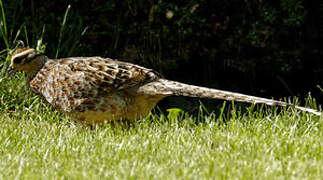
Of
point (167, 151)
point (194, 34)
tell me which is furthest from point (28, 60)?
point (194, 34)

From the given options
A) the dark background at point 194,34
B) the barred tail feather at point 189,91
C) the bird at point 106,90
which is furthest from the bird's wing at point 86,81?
the dark background at point 194,34

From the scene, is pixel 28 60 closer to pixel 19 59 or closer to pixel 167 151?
pixel 19 59

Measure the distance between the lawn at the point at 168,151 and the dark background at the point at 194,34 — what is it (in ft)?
6.12

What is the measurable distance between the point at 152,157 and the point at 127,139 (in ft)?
2.72

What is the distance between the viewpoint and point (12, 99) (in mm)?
6730

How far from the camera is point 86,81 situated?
5430 mm

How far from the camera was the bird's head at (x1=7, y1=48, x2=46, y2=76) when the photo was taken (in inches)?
228

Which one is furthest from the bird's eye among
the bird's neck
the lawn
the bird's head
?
the lawn

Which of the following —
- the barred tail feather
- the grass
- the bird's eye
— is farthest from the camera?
the bird's eye

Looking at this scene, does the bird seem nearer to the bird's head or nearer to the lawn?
the lawn

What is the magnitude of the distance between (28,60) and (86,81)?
36.1 inches

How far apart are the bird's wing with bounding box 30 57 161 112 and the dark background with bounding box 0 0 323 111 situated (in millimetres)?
1769

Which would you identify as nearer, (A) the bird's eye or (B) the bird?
(B) the bird

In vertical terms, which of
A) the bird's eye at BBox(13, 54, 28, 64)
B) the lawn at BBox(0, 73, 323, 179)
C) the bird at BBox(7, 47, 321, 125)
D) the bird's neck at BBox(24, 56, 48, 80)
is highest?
the bird's eye at BBox(13, 54, 28, 64)
